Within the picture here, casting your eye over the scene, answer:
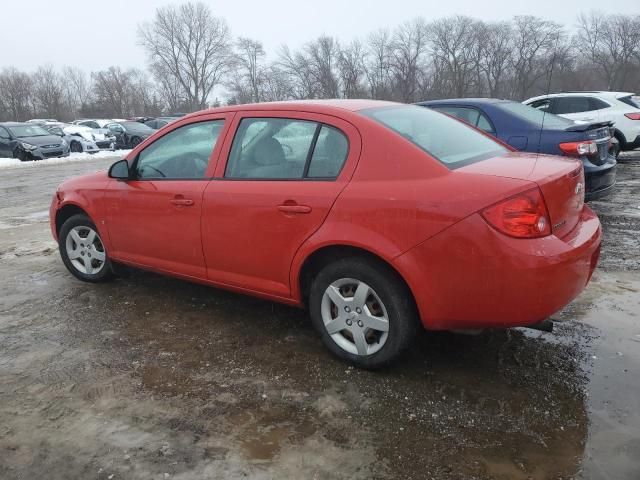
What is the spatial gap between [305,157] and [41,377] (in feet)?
7.00

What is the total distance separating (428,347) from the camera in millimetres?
3432

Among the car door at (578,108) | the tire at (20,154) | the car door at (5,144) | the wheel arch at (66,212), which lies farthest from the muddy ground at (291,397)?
the car door at (5,144)

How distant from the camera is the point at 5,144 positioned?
793 inches

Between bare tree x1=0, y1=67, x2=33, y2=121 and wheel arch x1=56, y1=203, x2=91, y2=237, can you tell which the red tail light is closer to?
wheel arch x1=56, y1=203, x2=91, y2=237

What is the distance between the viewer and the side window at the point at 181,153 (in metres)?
3.79

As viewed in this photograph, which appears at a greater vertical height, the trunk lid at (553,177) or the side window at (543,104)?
the side window at (543,104)

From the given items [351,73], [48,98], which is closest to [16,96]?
[48,98]

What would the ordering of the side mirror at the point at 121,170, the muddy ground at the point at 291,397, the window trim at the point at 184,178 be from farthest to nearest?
the side mirror at the point at 121,170 → the window trim at the point at 184,178 → the muddy ground at the point at 291,397

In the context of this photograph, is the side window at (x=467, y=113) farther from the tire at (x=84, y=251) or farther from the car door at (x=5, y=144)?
the car door at (x=5, y=144)

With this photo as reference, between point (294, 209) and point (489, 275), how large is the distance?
1.20 metres

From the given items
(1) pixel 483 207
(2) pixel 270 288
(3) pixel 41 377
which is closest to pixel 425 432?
(1) pixel 483 207

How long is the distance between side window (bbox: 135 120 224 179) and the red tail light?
6.82ft

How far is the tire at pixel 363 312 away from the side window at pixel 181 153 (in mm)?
1327

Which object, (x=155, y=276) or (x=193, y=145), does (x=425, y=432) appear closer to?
(x=193, y=145)
